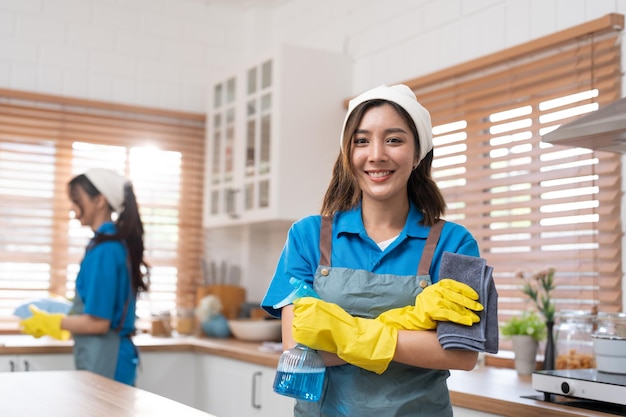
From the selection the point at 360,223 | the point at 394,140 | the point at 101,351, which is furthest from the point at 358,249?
the point at 101,351

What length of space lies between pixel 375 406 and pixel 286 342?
236 millimetres

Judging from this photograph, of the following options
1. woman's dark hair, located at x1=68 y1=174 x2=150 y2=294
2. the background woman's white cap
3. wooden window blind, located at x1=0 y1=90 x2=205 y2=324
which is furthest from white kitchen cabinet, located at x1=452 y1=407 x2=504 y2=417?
wooden window blind, located at x1=0 y1=90 x2=205 y2=324

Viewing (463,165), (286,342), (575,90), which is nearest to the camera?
(286,342)

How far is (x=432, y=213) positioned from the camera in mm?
1898

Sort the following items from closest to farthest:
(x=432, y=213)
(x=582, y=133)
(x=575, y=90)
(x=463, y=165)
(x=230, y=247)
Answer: (x=432, y=213), (x=582, y=133), (x=575, y=90), (x=463, y=165), (x=230, y=247)

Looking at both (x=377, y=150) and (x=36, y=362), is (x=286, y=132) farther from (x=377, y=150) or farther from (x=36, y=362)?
(x=377, y=150)

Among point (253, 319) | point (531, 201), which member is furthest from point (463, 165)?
point (253, 319)

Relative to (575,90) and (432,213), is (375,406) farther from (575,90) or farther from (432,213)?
(575,90)

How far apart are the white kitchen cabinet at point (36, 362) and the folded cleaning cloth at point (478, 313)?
2.75 meters

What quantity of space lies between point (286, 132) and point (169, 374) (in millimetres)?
1396

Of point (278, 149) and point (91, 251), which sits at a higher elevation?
point (278, 149)

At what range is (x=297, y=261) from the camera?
6.09ft

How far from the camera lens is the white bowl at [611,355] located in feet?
7.52

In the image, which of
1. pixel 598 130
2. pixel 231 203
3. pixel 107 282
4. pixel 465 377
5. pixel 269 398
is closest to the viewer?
pixel 598 130
